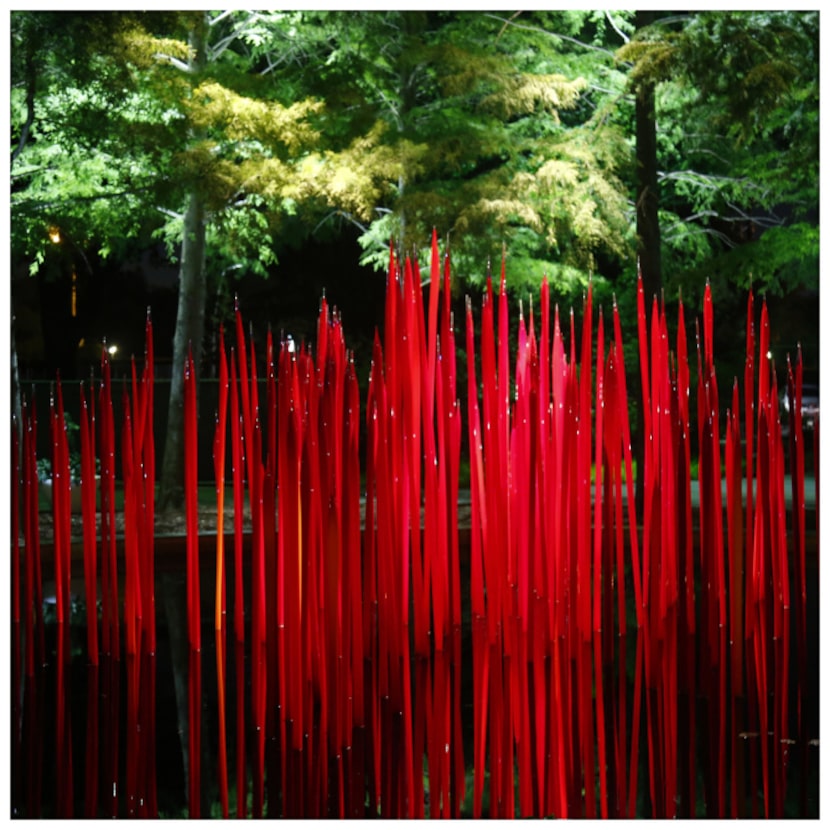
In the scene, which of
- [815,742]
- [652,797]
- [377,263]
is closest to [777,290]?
[377,263]

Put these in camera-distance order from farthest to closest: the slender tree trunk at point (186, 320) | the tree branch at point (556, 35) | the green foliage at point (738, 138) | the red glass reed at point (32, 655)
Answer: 1. the slender tree trunk at point (186, 320)
2. the tree branch at point (556, 35)
3. the green foliage at point (738, 138)
4. the red glass reed at point (32, 655)

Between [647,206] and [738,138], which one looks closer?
[738,138]

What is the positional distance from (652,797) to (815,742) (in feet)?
1.44

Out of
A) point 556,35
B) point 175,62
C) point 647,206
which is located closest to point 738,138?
point 647,206

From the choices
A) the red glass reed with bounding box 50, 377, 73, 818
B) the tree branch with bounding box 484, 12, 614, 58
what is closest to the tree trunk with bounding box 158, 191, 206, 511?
the tree branch with bounding box 484, 12, 614, 58

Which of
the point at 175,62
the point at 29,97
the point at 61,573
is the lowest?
the point at 61,573

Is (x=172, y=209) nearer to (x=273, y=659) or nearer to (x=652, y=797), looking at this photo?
(x=273, y=659)

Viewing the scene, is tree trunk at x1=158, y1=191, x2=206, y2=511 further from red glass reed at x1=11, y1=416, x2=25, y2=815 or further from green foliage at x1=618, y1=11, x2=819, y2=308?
green foliage at x1=618, y1=11, x2=819, y2=308

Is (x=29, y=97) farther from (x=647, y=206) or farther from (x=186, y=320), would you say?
(x=647, y=206)

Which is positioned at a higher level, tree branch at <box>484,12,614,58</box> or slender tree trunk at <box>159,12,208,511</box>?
tree branch at <box>484,12,614,58</box>

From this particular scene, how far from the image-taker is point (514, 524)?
8.29 ft

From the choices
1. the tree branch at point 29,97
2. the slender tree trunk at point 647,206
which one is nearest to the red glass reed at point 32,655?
the tree branch at point 29,97

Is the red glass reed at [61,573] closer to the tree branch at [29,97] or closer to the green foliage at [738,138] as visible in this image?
the tree branch at [29,97]

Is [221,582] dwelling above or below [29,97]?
below
